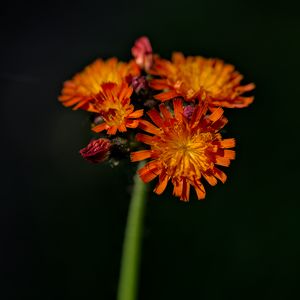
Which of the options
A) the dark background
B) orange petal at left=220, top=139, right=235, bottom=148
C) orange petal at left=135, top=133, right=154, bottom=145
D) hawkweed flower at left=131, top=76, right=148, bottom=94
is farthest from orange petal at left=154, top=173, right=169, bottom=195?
the dark background

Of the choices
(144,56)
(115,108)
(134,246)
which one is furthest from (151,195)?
(115,108)

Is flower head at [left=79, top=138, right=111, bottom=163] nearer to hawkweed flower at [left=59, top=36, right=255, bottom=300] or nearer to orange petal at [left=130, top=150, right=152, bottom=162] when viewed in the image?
hawkweed flower at [left=59, top=36, right=255, bottom=300]

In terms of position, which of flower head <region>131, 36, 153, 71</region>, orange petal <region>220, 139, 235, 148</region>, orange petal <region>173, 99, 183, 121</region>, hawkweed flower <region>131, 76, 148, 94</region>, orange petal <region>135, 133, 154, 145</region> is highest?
flower head <region>131, 36, 153, 71</region>

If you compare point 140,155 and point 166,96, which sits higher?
point 166,96

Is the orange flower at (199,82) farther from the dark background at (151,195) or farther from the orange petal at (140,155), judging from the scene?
the dark background at (151,195)

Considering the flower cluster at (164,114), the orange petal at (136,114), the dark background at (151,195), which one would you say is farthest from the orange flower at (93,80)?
the dark background at (151,195)

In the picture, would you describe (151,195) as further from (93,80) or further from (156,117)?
(156,117)
